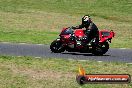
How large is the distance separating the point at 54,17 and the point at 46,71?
2761 centimetres

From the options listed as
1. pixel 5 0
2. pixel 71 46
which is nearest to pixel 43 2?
pixel 5 0

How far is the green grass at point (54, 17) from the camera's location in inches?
1142

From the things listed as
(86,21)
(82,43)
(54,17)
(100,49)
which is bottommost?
(54,17)

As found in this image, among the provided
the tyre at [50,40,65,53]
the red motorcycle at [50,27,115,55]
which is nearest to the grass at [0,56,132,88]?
the tyre at [50,40,65,53]

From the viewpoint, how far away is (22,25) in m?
35.6

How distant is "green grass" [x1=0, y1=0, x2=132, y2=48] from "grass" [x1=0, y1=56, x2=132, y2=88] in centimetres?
749

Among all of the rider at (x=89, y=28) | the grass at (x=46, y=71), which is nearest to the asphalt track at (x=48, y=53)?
the rider at (x=89, y=28)

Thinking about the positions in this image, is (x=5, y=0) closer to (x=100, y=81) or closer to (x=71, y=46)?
(x=71, y=46)

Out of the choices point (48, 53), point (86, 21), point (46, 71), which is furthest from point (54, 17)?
point (46, 71)

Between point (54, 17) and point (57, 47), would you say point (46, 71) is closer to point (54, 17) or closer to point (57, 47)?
point (57, 47)

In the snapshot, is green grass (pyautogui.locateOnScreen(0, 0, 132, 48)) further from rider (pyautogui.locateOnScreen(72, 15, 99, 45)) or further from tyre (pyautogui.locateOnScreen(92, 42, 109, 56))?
rider (pyautogui.locateOnScreen(72, 15, 99, 45))

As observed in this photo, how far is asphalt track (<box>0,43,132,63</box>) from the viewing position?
19.6 meters

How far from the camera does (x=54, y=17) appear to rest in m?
42.7

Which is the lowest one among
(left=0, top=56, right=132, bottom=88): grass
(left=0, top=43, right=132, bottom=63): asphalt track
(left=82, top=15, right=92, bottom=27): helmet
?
(left=0, top=43, right=132, bottom=63): asphalt track
